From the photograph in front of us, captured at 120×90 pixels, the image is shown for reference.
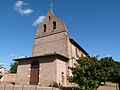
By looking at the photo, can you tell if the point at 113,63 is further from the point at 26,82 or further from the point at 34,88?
the point at 34,88

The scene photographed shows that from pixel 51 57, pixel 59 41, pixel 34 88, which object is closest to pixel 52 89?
pixel 34 88

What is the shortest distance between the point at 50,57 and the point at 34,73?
14.9ft

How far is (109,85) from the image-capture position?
98.0 feet

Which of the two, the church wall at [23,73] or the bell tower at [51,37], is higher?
the bell tower at [51,37]

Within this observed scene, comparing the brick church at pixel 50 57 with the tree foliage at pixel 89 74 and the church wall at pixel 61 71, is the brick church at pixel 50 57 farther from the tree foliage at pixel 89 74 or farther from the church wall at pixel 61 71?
the tree foliage at pixel 89 74

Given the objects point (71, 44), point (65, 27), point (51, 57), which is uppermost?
point (65, 27)

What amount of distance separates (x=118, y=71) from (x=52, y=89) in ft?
67.8

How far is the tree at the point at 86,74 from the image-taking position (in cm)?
2436

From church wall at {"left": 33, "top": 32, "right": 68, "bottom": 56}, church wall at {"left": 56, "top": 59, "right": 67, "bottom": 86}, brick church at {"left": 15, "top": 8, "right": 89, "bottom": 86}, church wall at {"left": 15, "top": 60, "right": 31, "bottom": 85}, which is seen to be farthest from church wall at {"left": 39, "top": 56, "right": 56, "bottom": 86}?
church wall at {"left": 33, "top": 32, "right": 68, "bottom": 56}

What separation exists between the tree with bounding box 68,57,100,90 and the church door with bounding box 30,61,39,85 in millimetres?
9512

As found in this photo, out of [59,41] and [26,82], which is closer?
[26,82]

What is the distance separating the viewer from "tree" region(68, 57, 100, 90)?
24.4 m

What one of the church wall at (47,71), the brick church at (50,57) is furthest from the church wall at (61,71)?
the church wall at (47,71)

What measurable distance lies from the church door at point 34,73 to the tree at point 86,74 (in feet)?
31.2
